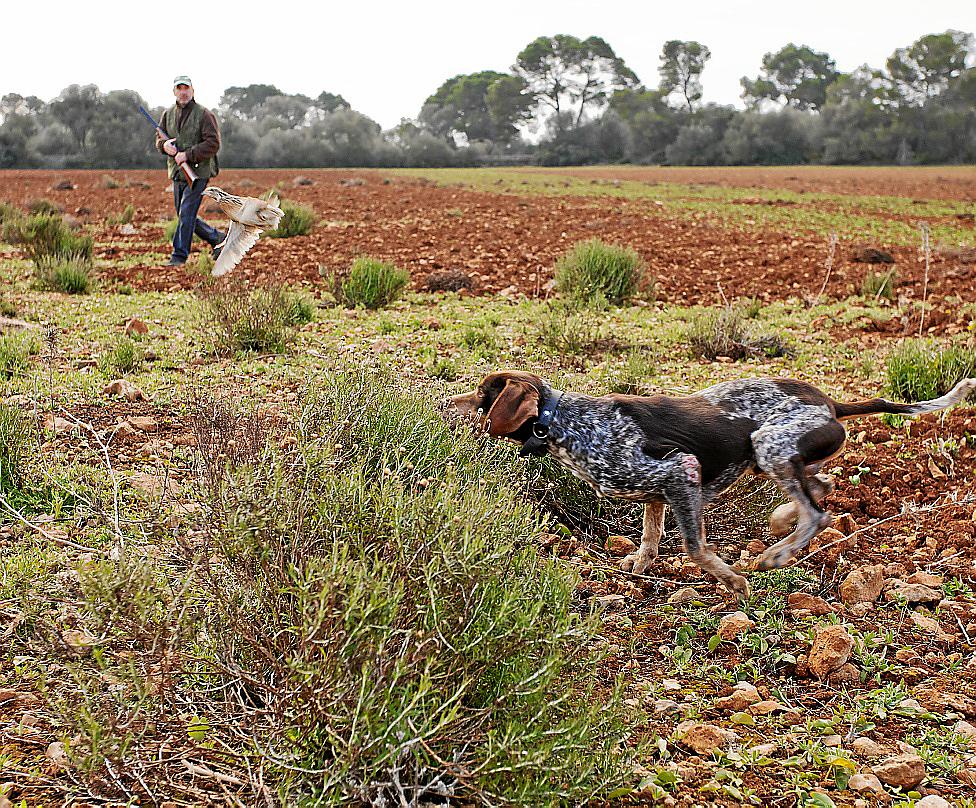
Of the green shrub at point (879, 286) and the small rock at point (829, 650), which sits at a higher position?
the green shrub at point (879, 286)

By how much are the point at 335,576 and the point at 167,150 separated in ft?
32.1

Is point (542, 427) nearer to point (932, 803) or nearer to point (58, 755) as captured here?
point (932, 803)

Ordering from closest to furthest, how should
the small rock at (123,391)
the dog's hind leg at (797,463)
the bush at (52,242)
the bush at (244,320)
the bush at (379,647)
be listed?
1. the bush at (379,647)
2. the dog's hind leg at (797,463)
3. the small rock at (123,391)
4. the bush at (244,320)
5. the bush at (52,242)

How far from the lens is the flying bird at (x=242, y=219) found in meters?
6.77

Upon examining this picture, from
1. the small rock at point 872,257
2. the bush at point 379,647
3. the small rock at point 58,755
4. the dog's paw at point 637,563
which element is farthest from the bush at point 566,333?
the small rock at point 872,257

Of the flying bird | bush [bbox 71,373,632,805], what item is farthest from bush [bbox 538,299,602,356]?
bush [bbox 71,373,632,805]

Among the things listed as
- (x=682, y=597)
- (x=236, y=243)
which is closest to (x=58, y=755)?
(x=682, y=597)

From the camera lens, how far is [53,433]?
5355mm

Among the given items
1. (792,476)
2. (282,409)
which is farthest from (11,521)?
(792,476)

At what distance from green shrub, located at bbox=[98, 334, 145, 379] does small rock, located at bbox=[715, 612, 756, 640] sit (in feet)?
15.7

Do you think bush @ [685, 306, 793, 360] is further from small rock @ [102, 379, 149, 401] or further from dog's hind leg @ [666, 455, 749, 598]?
small rock @ [102, 379, 149, 401]

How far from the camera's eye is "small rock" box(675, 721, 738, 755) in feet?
9.55

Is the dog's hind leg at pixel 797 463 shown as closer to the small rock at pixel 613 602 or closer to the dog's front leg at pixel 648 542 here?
the dog's front leg at pixel 648 542

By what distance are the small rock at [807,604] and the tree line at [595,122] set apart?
3749 cm
